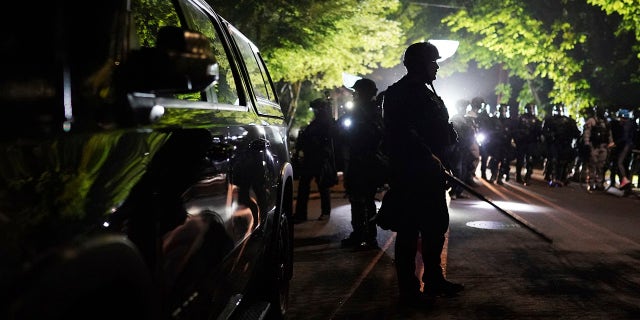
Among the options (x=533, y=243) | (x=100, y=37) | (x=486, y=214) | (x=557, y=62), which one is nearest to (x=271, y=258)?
(x=100, y=37)

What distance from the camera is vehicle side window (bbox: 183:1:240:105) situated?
3.35m

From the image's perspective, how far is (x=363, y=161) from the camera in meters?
7.65

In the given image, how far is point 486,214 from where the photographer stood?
35.3 feet

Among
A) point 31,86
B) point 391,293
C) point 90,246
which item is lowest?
point 391,293

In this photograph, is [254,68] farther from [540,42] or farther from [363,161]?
[540,42]

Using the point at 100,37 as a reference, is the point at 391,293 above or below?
below

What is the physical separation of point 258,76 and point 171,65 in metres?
3.34

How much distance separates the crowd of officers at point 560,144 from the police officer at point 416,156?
9841 millimetres

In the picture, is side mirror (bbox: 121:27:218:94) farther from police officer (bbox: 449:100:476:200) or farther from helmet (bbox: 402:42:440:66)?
police officer (bbox: 449:100:476:200)

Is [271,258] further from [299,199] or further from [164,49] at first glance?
[299,199]

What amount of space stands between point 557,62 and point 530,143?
20.5 feet

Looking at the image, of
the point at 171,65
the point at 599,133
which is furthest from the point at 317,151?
the point at 599,133

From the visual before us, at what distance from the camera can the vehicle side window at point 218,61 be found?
11.0 ft

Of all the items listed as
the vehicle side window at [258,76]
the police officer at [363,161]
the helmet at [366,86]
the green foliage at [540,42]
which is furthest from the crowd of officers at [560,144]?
the vehicle side window at [258,76]
